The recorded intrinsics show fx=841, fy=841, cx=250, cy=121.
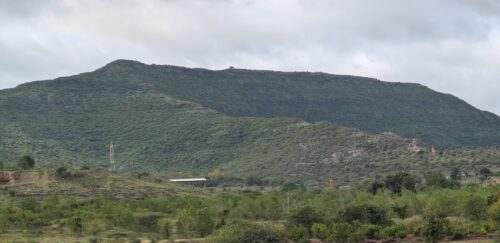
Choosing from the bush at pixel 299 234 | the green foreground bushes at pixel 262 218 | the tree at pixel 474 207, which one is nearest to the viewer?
the green foreground bushes at pixel 262 218

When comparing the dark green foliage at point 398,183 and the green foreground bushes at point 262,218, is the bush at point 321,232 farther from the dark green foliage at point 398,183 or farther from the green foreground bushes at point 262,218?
the dark green foliage at point 398,183

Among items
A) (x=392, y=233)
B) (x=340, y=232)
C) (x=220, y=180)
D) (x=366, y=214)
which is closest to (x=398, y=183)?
(x=220, y=180)

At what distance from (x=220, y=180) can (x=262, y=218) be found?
2144 inches

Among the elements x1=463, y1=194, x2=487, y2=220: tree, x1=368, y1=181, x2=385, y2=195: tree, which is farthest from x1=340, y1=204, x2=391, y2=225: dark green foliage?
x1=368, y1=181, x2=385, y2=195: tree

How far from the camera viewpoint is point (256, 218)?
102m

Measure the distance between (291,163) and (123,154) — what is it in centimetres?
3847

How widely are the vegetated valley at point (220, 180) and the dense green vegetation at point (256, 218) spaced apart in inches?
6.3

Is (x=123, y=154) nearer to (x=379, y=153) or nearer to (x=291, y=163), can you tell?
(x=291, y=163)

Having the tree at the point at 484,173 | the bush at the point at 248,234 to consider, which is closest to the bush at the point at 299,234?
the bush at the point at 248,234

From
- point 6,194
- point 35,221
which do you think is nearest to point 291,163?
point 6,194

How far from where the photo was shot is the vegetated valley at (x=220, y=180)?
86125mm

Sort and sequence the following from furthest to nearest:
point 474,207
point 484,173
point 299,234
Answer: point 484,173, point 474,207, point 299,234

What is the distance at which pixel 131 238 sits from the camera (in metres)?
83.9

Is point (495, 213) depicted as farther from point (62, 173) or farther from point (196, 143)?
point (196, 143)
